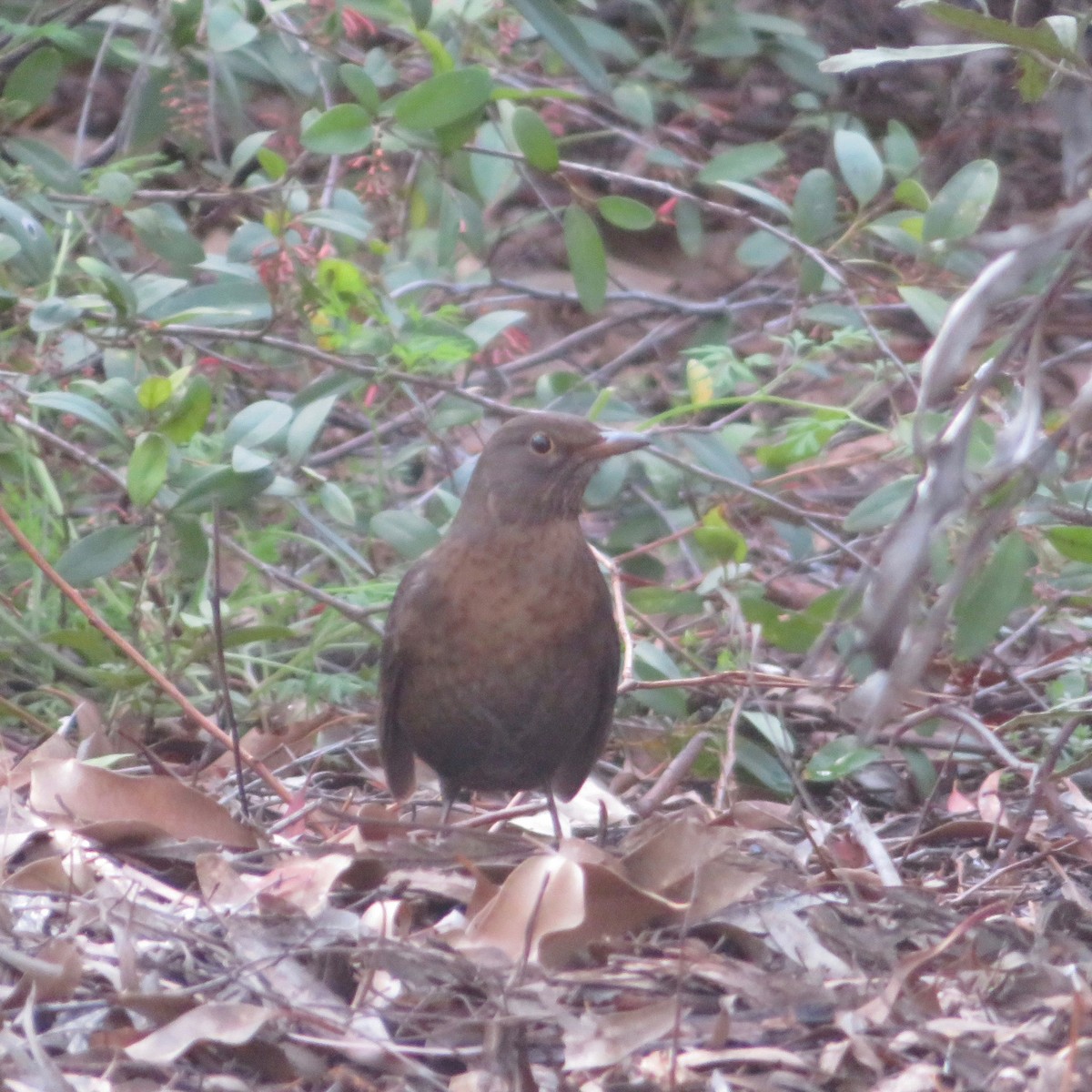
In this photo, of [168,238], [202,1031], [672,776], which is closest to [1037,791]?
[672,776]

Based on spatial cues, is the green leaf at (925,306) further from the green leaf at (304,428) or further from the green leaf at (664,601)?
the green leaf at (304,428)

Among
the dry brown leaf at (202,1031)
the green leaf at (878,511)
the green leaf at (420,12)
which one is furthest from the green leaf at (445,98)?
the dry brown leaf at (202,1031)

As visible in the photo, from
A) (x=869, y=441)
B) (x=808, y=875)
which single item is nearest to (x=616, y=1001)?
(x=808, y=875)

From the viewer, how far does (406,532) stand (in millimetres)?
4961

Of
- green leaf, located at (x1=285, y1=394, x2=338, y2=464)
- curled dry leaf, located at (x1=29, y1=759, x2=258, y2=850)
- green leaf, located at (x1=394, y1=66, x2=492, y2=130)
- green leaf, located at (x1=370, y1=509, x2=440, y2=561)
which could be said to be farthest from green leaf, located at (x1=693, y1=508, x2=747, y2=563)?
curled dry leaf, located at (x1=29, y1=759, x2=258, y2=850)

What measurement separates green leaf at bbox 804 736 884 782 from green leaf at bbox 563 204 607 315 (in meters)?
1.61

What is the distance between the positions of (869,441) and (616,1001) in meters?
4.08

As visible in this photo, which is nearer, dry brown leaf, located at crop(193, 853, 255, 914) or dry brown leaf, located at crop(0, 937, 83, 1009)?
dry brown leaf, located at crop(0, 937, 83, 1009)

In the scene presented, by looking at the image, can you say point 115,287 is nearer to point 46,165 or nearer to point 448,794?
point 46,165

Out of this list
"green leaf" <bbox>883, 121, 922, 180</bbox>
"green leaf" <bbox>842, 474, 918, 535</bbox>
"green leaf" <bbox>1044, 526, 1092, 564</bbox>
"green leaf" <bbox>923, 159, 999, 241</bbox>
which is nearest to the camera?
"green leaf" <bbox>1044, 526, 1092, 564</bbox>

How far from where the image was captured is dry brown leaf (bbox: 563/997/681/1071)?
2703 millimetres

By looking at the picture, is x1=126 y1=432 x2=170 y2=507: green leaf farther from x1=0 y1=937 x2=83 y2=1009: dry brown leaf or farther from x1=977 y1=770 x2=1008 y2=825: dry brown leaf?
x1=977 y1=770 x2=1008 y2=825: dry brown leaf

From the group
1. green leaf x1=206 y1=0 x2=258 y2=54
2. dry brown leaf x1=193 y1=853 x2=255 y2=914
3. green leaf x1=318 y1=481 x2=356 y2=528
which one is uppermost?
green leaf x1=206 y1=0 x2=258 y2=54

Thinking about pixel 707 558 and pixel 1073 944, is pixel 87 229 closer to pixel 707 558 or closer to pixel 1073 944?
pixel 707 558
